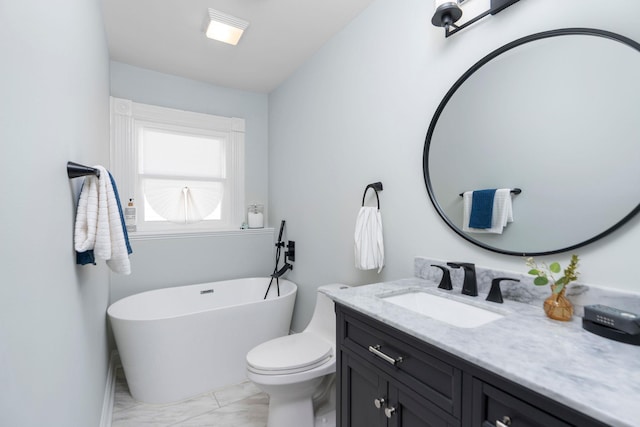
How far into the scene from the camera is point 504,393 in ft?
2.34

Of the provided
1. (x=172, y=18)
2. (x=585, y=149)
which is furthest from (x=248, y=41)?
(x=585, y=149)

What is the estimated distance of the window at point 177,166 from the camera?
2.75 meters

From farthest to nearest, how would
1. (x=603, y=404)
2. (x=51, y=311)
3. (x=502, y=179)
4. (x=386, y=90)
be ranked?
1. (x=386, y=90)
2. (x=502, y=179)
3. (x=51, y=311)
4. (x=603, y=404)

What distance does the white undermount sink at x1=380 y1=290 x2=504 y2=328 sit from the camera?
3.82 ft

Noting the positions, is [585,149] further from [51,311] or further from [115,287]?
[115,287]

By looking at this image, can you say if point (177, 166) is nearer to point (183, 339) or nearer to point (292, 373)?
point (183, 339)

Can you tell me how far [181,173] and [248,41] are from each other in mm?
1451

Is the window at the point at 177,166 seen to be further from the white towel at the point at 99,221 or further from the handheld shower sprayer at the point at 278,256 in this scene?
the white towel at the point at 99,221

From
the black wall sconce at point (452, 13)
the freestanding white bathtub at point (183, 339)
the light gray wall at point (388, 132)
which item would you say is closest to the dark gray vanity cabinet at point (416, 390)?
the light gray wall at point (388, 132)

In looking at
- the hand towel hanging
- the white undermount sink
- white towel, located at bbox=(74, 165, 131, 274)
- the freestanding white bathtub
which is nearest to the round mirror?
the white undermount sink

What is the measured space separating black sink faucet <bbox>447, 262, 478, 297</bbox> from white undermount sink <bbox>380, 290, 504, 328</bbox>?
7cm

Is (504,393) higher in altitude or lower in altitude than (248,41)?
lower

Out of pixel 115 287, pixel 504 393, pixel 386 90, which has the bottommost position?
pixel 115 287

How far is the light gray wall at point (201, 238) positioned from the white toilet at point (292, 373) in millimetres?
1378
